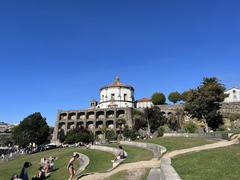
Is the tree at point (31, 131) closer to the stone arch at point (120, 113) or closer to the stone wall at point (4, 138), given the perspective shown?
the stone arch at point (120, 113)

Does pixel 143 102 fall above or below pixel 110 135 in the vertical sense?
above

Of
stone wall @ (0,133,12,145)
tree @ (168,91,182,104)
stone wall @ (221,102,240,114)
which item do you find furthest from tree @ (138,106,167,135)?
stone wall @ (0,133,12,145)

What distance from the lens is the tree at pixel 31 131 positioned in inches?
2968

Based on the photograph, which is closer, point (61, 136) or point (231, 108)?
Result: point (231, 108)

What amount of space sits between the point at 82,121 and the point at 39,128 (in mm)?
21105

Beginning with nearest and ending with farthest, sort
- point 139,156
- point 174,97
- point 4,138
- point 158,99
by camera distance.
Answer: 1. point 139,156
2. point 174,97
3. point 158,99
4. point 4,138

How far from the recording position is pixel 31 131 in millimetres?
76938

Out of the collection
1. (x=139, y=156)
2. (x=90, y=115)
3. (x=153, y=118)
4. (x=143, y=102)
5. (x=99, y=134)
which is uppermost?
(x=143, y=102)

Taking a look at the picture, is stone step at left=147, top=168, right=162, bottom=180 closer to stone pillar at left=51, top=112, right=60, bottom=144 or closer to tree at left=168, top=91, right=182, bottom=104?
stone pillar at left=51, top=112, right=60, bottom=144

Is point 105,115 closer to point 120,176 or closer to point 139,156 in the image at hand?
point 139,156

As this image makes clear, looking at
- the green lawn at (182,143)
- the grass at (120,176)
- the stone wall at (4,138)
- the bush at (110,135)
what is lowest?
the grass at (120,176)

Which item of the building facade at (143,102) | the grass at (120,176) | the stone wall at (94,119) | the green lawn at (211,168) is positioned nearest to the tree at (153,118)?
the stone wall at (94,119)

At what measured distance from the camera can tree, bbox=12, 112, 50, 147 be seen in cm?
7538

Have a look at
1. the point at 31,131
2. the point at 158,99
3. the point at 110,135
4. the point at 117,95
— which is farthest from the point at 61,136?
the point at 158,99
